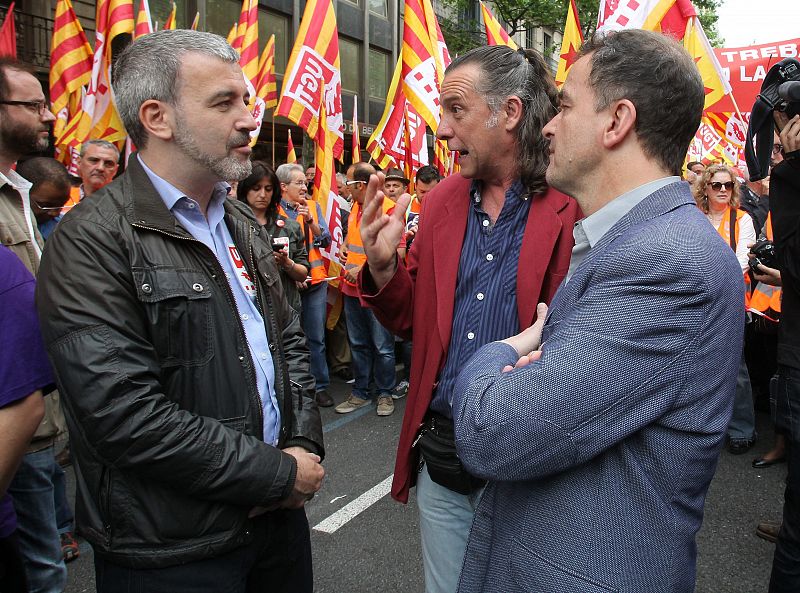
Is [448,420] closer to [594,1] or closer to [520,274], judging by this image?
[520,274]

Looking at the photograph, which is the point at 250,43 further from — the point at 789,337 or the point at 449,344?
the point at 789,337

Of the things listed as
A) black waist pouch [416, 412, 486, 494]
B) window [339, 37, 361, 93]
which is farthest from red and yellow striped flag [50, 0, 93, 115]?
window [339, 37, 361, 93]

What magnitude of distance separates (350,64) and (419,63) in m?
17.2

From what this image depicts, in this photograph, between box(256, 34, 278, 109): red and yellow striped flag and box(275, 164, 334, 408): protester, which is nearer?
box(275, 164, 334, 408): protester

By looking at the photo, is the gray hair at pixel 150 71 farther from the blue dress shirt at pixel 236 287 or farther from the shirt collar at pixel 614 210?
the shirt collar at pixel 614 210

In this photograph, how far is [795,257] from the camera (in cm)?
248

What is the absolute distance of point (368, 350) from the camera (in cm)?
596

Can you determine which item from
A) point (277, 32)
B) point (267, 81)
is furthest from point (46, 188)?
point (277, 32)

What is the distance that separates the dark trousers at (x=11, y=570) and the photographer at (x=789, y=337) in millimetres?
2605

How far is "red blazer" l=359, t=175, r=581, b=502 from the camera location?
1.90 metres

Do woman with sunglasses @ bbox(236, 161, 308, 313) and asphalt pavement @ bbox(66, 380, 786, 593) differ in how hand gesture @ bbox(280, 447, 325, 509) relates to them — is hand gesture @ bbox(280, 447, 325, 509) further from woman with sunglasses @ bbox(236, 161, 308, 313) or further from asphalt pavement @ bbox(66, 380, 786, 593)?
woman with sunglasses @ bbox(236, 161, 308, 313)

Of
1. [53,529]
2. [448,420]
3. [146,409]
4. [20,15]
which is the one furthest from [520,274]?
[20,15]

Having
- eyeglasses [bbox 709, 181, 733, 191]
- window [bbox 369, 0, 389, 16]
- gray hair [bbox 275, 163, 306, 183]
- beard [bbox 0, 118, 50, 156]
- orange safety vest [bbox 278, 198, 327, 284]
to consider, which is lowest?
orange safety vest [bbox 278, 198, 327, 284]

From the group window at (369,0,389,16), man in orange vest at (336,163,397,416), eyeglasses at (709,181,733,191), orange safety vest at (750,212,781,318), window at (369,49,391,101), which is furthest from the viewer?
window at (369,49,391,101)
